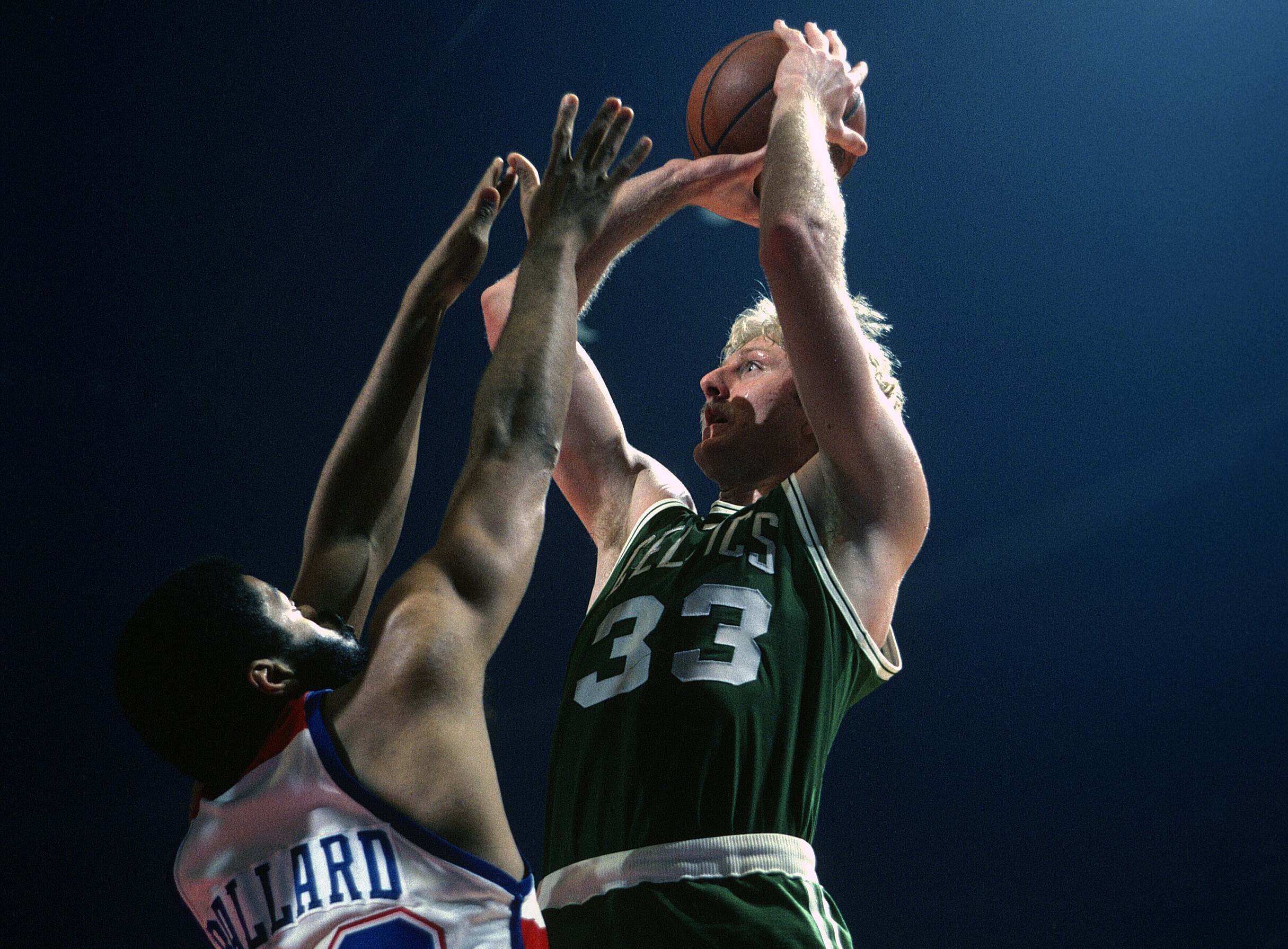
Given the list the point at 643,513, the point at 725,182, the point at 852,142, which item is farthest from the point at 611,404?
the point at 852,142

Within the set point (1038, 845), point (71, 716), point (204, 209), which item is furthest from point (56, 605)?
point (1038, 845)

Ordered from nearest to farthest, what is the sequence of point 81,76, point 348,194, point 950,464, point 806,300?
point 806,300
point 81,76
point 348,194
point 950,464

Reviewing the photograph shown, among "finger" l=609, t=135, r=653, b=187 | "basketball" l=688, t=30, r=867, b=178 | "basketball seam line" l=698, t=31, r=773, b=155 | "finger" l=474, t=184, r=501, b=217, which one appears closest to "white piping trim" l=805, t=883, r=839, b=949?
"finger" l=609, t=135, r=653, b=187

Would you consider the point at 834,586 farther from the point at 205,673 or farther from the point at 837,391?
the point at 205,673

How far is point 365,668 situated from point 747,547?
2.43 feet

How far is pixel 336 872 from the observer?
112cm

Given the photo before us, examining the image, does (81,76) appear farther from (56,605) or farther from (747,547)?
(747,547)

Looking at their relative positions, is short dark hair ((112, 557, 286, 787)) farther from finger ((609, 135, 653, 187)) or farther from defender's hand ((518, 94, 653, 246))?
finger ((609, 135, 653, 187))

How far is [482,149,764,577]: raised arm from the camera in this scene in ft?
7.10

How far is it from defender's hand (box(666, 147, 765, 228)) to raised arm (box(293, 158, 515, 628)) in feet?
1.67

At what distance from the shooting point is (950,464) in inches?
164

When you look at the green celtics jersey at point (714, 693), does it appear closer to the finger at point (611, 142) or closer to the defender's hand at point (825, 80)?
the finger at point (611, 142)

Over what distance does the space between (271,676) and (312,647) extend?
73mm

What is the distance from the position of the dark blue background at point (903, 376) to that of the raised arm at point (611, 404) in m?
1.66
